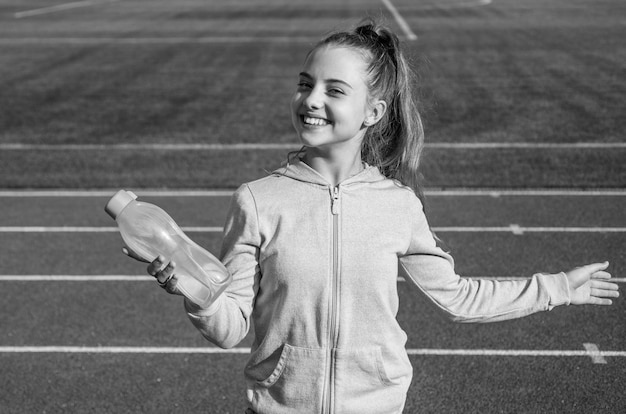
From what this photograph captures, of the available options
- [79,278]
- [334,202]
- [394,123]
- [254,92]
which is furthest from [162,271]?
[254,92]


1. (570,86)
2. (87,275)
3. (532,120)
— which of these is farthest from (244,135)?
(570,86)

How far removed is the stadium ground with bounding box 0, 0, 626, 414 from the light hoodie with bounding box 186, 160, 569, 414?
30.6 inches

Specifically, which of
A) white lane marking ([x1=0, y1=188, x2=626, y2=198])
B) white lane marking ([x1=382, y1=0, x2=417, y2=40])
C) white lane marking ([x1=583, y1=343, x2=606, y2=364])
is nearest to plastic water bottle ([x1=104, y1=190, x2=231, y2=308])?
white lane marking ([x1=583, y1=343, x2=606, y2=364])

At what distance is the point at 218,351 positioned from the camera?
6.20 metres

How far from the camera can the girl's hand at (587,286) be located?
2.94 metres

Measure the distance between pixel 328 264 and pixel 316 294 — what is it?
3.7 inches

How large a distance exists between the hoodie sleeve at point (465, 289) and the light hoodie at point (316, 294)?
0.09m

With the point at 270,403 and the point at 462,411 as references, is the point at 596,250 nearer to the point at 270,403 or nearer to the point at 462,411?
the point at 462,411

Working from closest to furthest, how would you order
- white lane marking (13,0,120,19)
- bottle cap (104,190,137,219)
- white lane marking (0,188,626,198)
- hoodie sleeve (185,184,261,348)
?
1. bottle cap (104,190,137,219)
2. hoodie sleeve (185,184,261,348)
3. white lane marking (0,188,626,198)
4. white lane marking (13,0,120,19)

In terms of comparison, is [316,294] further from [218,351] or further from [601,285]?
[218,351]

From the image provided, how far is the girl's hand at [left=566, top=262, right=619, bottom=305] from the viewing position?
2.94m

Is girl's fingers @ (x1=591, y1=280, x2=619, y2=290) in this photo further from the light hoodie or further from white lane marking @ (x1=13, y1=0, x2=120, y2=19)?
white lane marking @ (x1=13, y1=0, x2=120, y2=19)

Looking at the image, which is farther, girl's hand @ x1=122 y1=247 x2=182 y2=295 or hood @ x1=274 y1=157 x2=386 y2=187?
hood @ x1=274 y1=157 x2=386 y2=187

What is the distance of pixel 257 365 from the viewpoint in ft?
9.17
